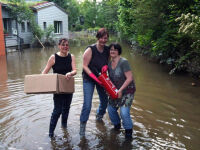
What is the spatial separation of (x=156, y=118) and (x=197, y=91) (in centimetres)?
256

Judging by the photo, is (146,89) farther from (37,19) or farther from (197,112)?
(37,19)

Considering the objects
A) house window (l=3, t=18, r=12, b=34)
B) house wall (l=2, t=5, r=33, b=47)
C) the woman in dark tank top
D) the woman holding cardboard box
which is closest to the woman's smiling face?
the woman in dark tank top

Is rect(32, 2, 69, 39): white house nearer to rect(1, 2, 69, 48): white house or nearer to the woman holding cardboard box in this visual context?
rect(1, 2, 69, 48): white house

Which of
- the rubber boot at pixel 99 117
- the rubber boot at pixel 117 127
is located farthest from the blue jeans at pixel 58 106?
the rubber boot at pixel 117 127

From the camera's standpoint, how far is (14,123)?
15.5 feet

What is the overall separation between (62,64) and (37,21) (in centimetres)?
2198

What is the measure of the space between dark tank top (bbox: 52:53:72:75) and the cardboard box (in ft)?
0.62

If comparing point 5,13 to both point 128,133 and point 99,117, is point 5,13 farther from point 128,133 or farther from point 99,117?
point 128,133

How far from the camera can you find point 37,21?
24297 mm

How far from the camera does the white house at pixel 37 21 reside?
2036 centimetres

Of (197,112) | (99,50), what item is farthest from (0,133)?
(197,112)

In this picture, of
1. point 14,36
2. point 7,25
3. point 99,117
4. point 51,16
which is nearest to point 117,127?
point 99,117

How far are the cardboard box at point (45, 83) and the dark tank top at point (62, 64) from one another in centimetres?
19

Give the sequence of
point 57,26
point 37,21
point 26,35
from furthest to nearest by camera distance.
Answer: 1. point 57,26
2. point 37,21
3. point 26,35
